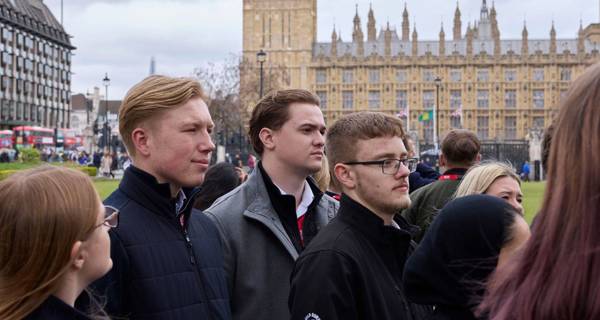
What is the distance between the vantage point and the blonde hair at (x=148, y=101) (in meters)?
3.00

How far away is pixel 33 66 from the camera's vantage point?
207ft

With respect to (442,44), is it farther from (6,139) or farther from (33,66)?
(6,139)

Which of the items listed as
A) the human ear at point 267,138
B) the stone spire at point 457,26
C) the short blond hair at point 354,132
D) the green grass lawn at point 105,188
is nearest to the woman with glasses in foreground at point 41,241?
the short blond hair at point 354,132

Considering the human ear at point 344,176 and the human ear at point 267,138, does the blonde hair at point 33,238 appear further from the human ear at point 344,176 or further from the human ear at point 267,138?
the human ear at point 267,138

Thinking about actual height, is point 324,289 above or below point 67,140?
below

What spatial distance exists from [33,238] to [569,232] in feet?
4.26

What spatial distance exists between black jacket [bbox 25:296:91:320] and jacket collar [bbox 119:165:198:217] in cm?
86

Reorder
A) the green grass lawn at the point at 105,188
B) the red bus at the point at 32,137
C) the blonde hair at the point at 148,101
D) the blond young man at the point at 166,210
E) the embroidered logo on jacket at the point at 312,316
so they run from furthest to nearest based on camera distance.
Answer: the red bus at the point at 32,137, the green grass lawn at the point at 105,188, the blonde hair at the point at 148,101, the blond young man at the point at 166,210, the embroidered logo on jacket at the point at 312,316

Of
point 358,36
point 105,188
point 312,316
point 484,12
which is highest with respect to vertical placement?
point 484,12

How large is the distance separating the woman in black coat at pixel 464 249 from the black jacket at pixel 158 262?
95 cm

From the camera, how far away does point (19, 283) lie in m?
2.04

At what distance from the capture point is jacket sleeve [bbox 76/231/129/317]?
261 centimetres

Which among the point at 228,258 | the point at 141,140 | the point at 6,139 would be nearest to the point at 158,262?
the point at 141,140

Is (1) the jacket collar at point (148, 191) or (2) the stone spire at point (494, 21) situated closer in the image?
(1) the jacket collar at point (148, 191)
